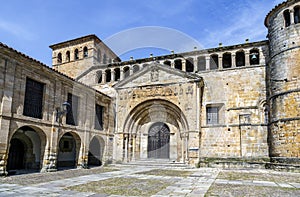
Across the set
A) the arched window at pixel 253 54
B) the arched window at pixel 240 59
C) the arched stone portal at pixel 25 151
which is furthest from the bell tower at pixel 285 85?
Result: the arched stone portal at pixel 25 151

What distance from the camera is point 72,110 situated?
1623 cm

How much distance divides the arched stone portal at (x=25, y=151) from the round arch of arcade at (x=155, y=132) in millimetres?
6418

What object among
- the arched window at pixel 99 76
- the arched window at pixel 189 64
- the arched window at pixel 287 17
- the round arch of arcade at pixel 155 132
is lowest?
the round arch of arcade at pixel 155 132

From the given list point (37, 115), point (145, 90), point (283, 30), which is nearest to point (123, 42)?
point (145, 90)

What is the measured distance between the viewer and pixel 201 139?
18.8 metres

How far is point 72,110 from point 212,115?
9943 millimetres

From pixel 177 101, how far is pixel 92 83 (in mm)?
8777

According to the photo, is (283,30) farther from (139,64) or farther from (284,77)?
(139,64)

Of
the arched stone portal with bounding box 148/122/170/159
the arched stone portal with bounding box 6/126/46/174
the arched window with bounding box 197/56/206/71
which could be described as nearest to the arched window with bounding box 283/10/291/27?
the arched window with bounding box 197/56/206/71

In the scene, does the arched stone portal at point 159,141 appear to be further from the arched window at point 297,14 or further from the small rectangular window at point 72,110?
the arched window at point 297,14

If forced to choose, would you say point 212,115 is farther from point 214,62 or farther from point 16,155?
point 16,155

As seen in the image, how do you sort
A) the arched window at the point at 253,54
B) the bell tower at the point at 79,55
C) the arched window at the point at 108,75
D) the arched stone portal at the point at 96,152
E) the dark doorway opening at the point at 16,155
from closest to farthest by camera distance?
the dark doorway opening at the point at 16,155, the arched window at the point at 253,54, the arched stone portal at the point at 96,152, the arched window at the point at 108,75, the bell tower at the point at 79,55

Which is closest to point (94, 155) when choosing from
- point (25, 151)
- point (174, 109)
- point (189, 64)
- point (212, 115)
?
point (25, 151)

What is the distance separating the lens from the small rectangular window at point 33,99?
12.9 m
